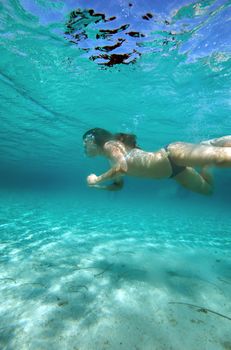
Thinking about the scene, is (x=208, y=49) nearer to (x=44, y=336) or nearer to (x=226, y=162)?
(x=226, y=162)

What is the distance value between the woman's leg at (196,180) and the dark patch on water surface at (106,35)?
21.7 feet

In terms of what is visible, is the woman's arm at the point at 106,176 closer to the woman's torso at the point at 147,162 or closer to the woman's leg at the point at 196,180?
the woman's torso at the point at 147,162

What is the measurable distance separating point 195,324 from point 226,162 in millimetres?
3072

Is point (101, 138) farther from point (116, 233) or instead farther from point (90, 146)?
point (116, 233)

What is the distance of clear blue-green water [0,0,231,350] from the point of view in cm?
393

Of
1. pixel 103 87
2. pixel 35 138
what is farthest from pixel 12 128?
pixel 103 87

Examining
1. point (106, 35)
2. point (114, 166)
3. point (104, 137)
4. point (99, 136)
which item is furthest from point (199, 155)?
point (106, 35)

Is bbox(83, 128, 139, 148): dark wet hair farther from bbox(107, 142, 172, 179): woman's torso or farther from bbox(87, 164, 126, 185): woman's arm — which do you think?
bbox(87, 164, 126, 185): woman's arm

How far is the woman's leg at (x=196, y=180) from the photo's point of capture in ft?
22.0

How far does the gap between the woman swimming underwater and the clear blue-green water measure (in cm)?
264

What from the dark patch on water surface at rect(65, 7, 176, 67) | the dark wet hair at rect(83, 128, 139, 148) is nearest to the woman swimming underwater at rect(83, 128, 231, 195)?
the dark wet hair at rect(83, 128, 139, 148)

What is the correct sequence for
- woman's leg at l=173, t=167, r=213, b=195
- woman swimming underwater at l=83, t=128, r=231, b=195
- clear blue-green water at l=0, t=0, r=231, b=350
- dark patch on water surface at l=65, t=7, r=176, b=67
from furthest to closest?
1. dark patch on water surface at l=65, t=7, r=176, b=67
2. woman's leg at l=173, t=167, r=213, b=195
3. woman swimming underwater at l=83, t=128, r=231, b=195
4. clear blue-green water at l=0, t=0, r=231, b=350

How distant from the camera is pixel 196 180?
22.6 feet

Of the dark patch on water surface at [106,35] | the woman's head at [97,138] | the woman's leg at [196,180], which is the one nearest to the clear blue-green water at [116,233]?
the dark patch on water surface at [106,35]
